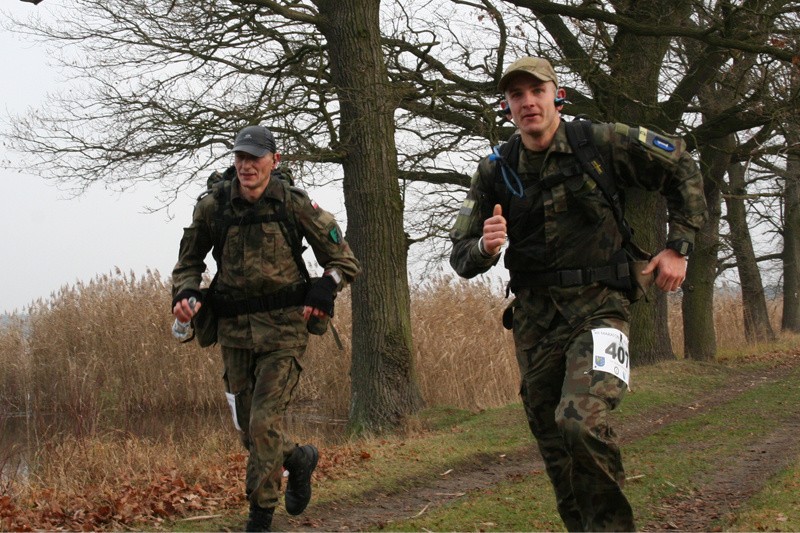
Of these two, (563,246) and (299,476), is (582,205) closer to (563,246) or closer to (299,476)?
(563,246)

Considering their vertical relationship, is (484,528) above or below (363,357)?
below

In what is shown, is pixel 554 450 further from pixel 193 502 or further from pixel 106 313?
pixel 106 313

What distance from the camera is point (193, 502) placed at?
24.1ft

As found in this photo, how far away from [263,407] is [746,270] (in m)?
22.1

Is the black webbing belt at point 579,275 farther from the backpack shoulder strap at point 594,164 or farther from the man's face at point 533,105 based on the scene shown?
the man's face at point 533,105

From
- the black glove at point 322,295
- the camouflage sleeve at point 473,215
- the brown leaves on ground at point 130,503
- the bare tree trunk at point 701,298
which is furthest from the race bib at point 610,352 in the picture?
the bare tree trunk at point 701,298

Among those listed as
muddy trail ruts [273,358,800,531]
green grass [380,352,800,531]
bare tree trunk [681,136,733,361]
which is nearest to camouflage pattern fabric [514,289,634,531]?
green grass [380,352,800,531]

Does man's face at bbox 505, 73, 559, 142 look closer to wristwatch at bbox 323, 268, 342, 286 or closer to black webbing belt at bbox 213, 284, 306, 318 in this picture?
wristwatch at bbox 323, 268, 342, 286

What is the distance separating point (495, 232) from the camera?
4562 mm

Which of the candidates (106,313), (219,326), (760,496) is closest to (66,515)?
(219,326)

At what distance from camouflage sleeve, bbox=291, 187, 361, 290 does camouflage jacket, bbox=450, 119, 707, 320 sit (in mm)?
1464

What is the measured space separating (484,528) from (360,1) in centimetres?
745

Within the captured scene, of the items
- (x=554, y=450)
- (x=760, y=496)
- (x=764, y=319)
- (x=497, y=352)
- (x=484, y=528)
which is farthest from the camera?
(x=764, y=319)

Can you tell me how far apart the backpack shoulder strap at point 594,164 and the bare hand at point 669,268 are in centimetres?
23
